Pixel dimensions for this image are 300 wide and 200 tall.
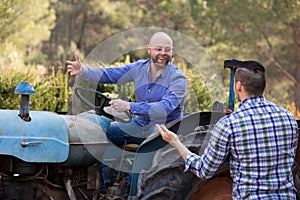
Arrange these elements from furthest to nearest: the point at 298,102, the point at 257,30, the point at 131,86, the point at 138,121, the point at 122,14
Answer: the point at 122,14
the point at 257,30
the point at 298,102
the point at 131,86
the point at 138,121

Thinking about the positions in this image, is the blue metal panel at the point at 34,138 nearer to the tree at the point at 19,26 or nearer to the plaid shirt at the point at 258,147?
the plaid shirt at the point at 258,147

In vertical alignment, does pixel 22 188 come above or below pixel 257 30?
below

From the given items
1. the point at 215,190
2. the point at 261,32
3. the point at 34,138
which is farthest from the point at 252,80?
the point at 261,32

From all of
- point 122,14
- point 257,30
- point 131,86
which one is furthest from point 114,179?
point 122,14

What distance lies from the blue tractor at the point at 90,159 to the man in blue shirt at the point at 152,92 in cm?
12

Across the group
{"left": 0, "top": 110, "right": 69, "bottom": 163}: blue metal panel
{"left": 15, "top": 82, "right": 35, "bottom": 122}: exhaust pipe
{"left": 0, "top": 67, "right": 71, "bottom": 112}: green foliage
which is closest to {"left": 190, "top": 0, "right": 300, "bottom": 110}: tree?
{"left": 0, "top": 67, "right": 71, "bottom": 112}: green foliage

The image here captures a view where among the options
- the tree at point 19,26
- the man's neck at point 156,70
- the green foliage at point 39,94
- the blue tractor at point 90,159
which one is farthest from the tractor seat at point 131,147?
the tree at point 19,26

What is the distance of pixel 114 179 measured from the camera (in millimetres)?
5895

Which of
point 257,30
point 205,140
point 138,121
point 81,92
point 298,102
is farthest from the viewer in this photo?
point 257,30

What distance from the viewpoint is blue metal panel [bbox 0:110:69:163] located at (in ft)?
17.4

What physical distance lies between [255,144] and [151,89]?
7.04ft

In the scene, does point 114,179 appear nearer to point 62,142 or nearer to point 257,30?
point 62,142

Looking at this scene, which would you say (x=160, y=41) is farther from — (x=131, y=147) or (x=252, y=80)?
(x=252, y=80)

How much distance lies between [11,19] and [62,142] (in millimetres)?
15951
